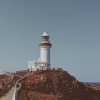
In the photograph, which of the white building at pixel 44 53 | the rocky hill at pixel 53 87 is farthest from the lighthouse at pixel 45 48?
the rocky hill at pixel 53 87

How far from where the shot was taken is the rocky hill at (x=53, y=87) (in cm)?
4541

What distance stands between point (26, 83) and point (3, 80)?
514 centimetres

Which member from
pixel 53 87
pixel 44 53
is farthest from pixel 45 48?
pixel 53 87

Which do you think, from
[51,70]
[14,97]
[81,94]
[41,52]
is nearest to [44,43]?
[41,52]

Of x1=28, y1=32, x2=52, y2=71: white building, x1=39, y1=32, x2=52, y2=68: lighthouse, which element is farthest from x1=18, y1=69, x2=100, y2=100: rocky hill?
x1=39, y1=32, x2=52, y2=68: lighthouse

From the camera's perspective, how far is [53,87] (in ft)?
157

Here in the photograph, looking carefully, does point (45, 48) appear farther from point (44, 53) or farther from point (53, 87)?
point (53, 87)

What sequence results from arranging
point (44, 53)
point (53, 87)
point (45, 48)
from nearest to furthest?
point (53, 87) → point (44, 53) → point (45, 48)

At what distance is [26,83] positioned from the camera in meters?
46.0

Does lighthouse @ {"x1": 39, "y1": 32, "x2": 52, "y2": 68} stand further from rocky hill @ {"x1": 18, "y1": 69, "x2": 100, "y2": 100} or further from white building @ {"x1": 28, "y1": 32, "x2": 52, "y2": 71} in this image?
rocky hill @ {"x1": 18, "y1": 69, "x2": 100, "y2": 100}

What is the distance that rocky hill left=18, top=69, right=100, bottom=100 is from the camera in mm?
45406

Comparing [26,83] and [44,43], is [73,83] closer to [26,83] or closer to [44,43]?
[26,83]

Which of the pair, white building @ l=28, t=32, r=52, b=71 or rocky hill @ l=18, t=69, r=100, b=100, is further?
white building @ l=28, t=32, r=52, b=71

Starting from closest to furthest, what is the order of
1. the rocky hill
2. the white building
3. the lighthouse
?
the rocky hill
the white building
the lighthouse
